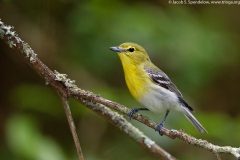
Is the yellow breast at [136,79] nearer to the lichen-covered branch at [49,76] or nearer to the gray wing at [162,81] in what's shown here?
the gray wing at [162,81]

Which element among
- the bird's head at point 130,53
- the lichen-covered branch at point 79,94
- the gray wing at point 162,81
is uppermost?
the bird's head at point 130,53

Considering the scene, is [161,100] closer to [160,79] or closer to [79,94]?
[160,79]

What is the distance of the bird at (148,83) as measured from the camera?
3.46 meters

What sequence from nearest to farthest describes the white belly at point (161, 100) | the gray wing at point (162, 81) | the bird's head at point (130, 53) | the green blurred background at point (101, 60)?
the white belly at point (161, 100) → the bird's head at point (130, 53) → the gray wing at point (162, 81) → the green blurred background at point (101, 60)

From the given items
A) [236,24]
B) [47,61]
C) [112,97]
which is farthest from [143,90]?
[236,24]

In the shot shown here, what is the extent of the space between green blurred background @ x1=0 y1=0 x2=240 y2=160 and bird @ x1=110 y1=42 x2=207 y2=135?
39cm

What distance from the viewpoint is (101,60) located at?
489cm

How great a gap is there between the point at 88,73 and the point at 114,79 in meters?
0.62

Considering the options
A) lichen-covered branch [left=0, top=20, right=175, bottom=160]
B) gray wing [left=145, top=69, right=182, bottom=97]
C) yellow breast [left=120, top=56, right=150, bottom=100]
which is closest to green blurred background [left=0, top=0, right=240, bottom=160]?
gray wing [left=145, top=69, right=182, bottom=97]

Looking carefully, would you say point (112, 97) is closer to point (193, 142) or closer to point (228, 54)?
point (193, 142)

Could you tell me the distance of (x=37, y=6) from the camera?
16.4 ft

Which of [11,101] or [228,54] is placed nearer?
[11,101]

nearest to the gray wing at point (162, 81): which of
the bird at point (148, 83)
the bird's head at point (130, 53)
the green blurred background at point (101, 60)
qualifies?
the bird at point (148, 83)

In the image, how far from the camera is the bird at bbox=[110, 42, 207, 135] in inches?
136
